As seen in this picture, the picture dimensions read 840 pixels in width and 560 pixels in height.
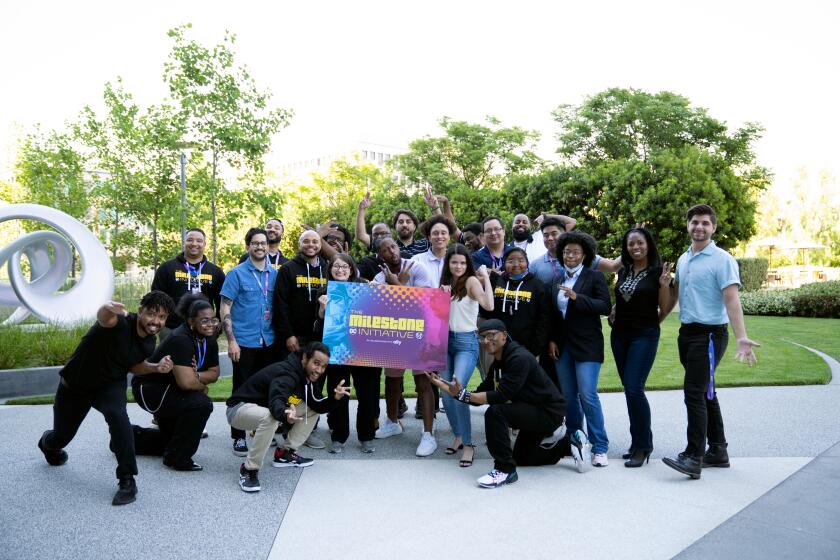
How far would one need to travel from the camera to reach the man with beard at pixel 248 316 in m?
5.80

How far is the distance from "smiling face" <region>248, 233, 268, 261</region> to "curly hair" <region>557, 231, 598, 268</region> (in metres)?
2.63

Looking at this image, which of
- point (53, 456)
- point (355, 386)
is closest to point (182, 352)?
point (53, 456)

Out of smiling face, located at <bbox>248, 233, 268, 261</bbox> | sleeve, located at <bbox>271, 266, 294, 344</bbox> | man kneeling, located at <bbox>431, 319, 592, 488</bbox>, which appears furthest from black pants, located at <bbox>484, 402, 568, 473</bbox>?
smiling face, located at <bbox>248, 233, 268, 261</bbox>

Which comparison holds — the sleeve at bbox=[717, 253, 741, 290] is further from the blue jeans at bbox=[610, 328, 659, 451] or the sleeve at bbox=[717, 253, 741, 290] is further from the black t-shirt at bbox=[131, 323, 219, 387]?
the black t-shirt at bbox=[131, 323, 219, 387]

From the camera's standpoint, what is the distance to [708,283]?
500 cm

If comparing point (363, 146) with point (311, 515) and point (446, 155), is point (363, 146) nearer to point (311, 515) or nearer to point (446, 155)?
point (446, 155)

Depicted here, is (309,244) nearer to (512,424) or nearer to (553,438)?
(512,424)

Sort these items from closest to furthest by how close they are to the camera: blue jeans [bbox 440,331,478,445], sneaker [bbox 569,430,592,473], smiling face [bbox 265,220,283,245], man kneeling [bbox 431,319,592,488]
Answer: man kneeling [bbox 431,319,592,488] → sneaker [bbox 569,430,592,473] → blue jeans [bbox 440,331,478,445] → smiling face [bbox 265,220,283,245]

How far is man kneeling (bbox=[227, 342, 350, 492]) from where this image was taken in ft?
15.8

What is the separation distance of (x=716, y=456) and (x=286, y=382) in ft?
11.5

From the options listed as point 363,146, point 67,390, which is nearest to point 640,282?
point 67,390

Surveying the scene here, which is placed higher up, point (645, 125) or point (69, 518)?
point (645, 125)

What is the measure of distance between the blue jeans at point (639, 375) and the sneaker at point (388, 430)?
7.43 feet

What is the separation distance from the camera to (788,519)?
4.12 metres
